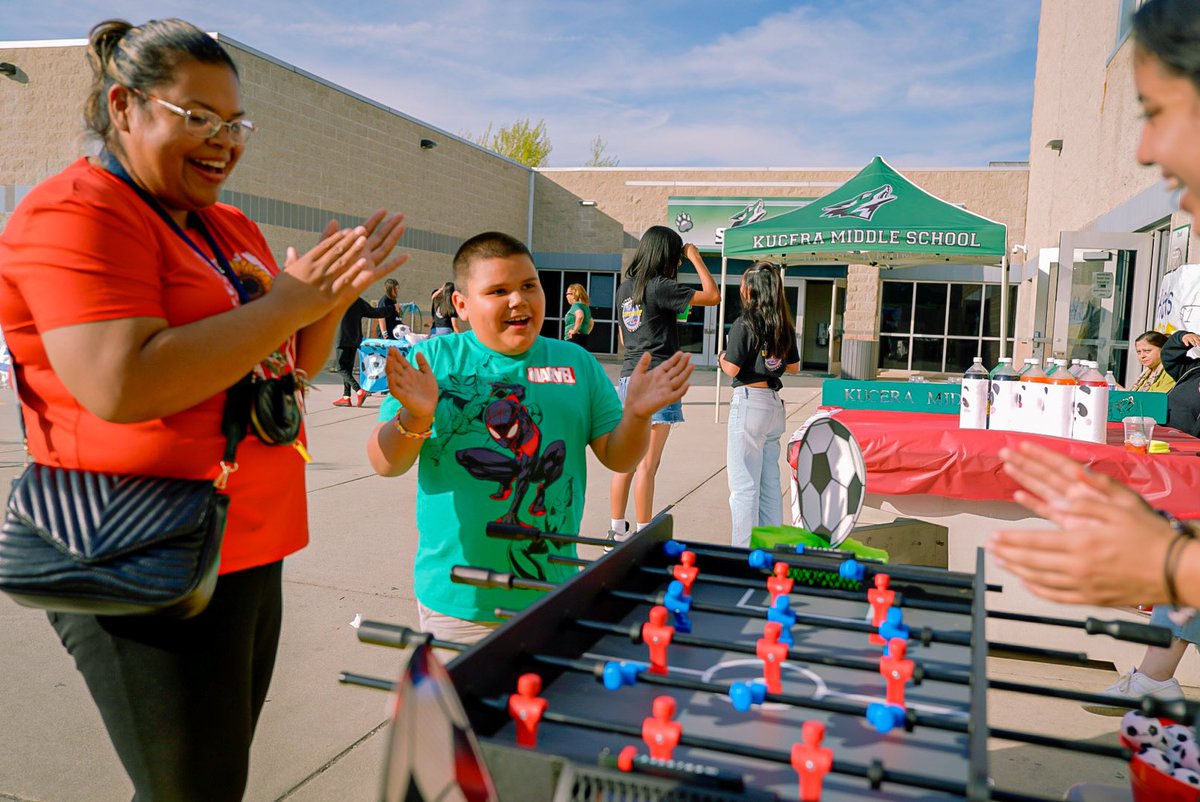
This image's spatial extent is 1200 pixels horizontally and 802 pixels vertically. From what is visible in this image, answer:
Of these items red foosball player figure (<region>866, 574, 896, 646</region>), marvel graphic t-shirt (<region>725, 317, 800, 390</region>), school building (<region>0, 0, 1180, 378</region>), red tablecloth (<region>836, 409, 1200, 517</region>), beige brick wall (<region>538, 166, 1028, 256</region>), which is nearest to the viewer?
red foosball player figure (<region>866, 574, 896, 646</region>)

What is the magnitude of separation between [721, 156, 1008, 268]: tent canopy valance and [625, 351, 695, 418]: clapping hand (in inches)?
293

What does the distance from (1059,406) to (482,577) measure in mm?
3233

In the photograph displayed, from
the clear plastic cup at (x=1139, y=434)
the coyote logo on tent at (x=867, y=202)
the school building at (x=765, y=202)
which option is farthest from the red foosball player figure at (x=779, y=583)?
the coyote logo on tent at (x=867, y=202)

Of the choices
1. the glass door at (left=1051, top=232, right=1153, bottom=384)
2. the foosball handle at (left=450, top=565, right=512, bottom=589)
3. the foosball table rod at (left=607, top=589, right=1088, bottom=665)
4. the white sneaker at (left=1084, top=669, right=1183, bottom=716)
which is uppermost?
the glass door at (left=1051, top=232, right=1153, bottom=384)

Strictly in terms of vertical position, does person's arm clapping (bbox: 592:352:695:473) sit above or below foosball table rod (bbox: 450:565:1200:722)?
above

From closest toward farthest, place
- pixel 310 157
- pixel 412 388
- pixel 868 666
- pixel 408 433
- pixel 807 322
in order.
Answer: pixel 868 666 < pixel 412 388 < pixel 408 433 < pixel 310 157 < pixel 807 322

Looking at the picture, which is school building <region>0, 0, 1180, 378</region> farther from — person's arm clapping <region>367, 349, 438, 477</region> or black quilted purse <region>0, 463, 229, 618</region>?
black quilted purse <region>0, 463, 229, 618</region>

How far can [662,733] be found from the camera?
1195 mm

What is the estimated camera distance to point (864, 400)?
17.4 feet

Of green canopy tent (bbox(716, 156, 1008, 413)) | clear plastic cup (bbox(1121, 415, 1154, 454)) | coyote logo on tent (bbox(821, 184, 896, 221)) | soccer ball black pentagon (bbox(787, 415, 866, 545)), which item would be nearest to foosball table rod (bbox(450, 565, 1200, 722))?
soccer ball black pentagon (bbox(787, 415, 866, 545))

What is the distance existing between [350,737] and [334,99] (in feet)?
49.0

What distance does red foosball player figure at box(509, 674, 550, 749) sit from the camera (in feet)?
4.15

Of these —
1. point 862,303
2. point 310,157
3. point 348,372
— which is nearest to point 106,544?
point 348,372

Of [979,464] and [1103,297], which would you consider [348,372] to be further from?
[979,464]
